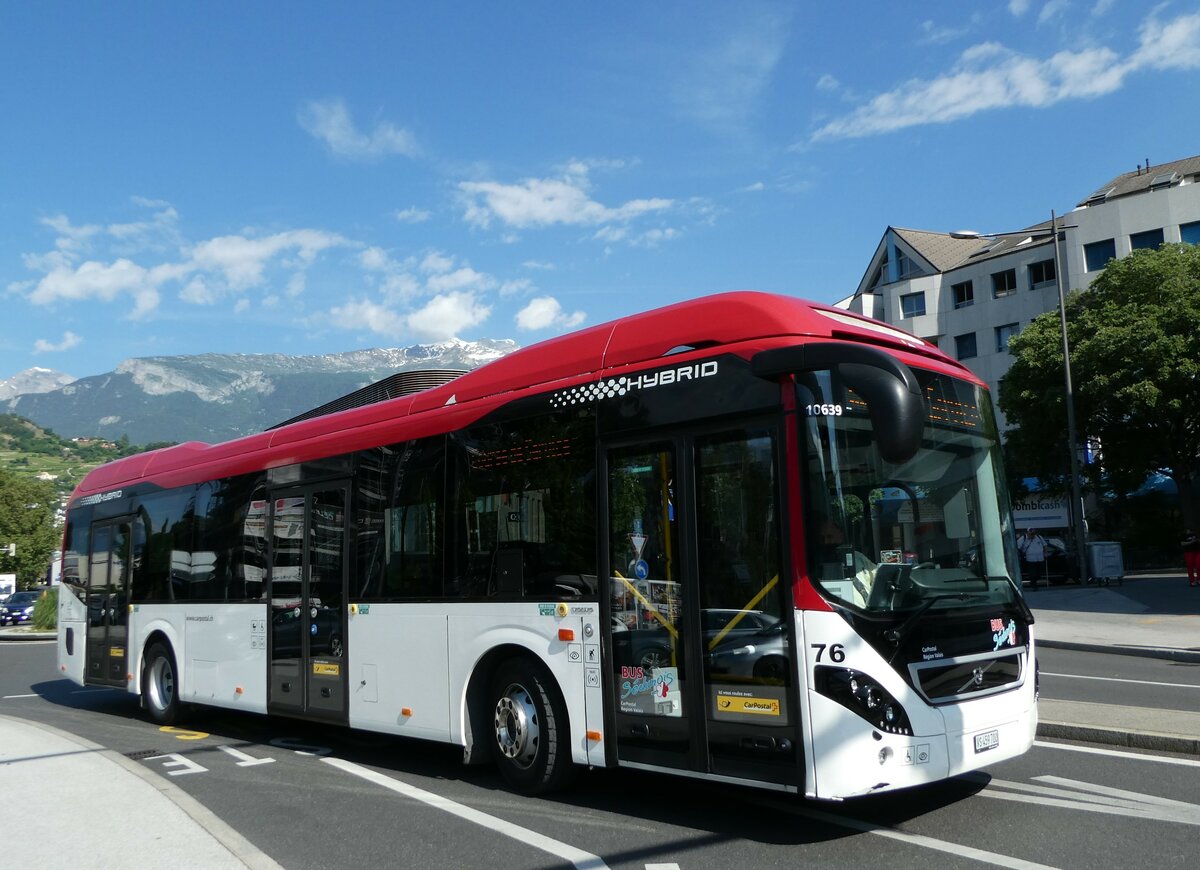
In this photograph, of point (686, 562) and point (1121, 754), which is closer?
point (686, 562)

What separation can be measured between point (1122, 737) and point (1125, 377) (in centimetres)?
3005

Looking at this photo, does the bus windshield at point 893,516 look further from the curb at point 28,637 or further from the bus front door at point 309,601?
the curb at point 28,637

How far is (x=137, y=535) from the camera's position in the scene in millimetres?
13203

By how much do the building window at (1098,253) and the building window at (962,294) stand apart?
8425 mm

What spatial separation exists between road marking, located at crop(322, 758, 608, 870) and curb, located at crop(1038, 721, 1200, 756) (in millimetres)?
4883

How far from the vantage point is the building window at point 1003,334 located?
54969 mm

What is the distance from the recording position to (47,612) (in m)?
36.6

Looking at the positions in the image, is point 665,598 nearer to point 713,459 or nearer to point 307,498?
point 713,459

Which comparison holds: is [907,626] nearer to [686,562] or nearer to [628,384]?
[686,562]

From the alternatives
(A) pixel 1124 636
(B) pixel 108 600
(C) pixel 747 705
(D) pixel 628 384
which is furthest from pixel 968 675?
(A) pixel 1124 636

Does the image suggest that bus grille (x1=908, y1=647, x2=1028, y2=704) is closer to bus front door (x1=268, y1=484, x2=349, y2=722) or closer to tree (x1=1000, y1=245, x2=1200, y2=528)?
bus front door (x1=268, y1=484, x2=349, y2=722)

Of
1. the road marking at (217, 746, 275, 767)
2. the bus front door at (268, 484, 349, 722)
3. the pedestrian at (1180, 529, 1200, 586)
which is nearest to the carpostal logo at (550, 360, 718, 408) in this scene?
the bus front door at (268, 484, 349, 722)

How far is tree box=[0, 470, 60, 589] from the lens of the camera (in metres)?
87.9

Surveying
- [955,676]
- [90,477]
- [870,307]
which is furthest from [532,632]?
[870,307]
